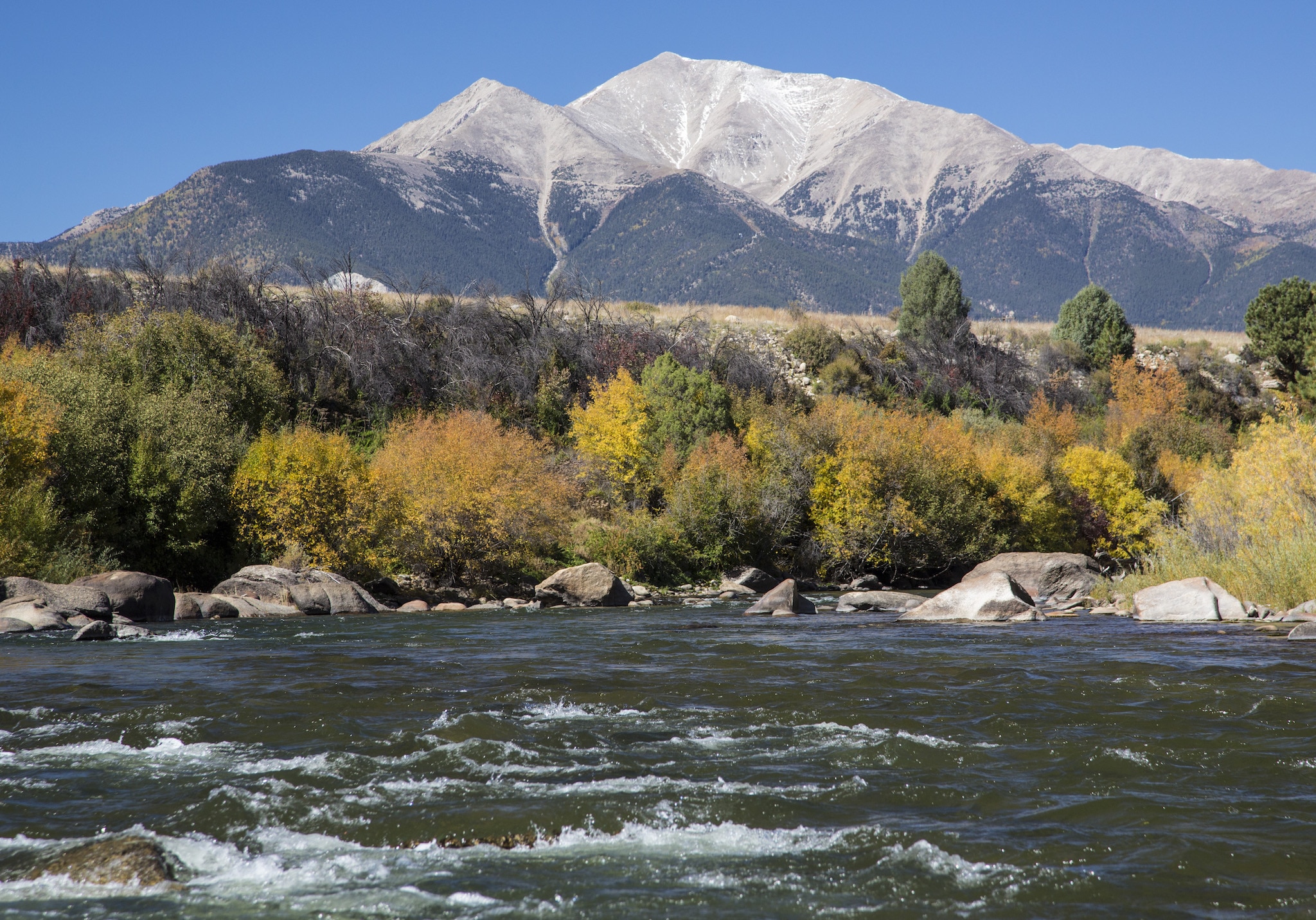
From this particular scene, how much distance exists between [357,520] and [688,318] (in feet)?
148

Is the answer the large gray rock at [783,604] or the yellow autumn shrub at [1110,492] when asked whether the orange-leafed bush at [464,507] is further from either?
the yellow autumn shrub at [1110,492]

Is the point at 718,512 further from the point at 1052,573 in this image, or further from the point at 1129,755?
the point at 1129,755

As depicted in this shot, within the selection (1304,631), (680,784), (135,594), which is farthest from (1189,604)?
(135,594)

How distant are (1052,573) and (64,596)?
32.3 meters

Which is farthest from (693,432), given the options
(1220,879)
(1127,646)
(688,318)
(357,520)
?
(1220,879)

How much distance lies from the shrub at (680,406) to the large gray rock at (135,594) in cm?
2622

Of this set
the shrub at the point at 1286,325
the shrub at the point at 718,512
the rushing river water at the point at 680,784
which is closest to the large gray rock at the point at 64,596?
the rushing river water at the point at 680,784

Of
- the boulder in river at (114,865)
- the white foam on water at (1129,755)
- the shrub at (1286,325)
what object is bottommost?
the white foam on water at (1129,755)

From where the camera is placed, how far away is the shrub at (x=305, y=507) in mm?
34094

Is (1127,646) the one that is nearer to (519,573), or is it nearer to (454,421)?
(519,573)

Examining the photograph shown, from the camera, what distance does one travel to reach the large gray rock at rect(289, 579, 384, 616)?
30125mm

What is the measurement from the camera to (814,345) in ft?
248

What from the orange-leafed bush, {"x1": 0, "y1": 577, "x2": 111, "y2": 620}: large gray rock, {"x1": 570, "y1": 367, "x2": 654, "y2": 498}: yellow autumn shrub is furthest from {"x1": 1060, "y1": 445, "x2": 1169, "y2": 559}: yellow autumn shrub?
{"x1": 0, "y1": 577, "x2": 111, "y2": 620}: large gray rock

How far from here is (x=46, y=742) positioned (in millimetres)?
11227
